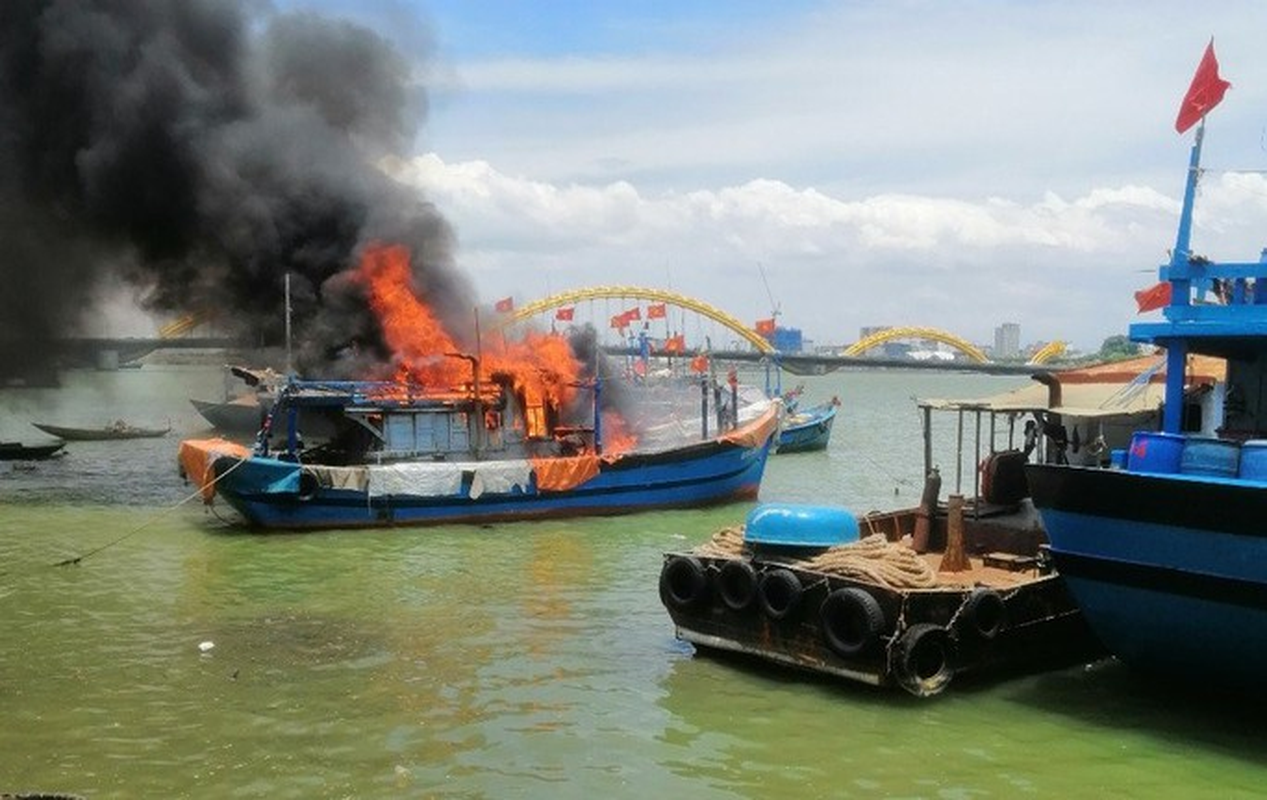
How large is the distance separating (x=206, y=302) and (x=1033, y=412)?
25.4 metres

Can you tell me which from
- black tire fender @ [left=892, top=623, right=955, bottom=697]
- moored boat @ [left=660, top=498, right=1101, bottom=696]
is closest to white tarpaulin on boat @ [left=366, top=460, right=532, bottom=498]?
moored boat @ [left=660, top=498, right=1101, bottom=696]

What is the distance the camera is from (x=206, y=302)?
1299 inches

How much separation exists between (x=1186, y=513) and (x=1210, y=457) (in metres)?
0.68

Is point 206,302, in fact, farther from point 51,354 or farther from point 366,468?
point 366,468

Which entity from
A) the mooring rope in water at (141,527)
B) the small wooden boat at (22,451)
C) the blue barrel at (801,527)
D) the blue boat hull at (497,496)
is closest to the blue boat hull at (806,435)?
the blue boat hull at (497,496)

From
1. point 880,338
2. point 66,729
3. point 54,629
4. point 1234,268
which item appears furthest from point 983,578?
point 880,338

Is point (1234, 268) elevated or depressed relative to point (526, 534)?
elevated

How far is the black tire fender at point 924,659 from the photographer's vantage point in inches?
444

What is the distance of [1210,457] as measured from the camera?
10.3m

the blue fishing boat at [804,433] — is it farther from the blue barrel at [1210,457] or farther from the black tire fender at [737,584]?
the blue barrel at [1210,457]

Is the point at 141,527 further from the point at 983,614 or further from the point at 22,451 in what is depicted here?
the point at 983,614

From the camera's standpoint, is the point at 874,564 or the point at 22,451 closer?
the point at 874,564

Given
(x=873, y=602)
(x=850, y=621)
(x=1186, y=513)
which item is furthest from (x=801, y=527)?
(x=1186, y=513)

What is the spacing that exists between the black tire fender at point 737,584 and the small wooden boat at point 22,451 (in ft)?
107
